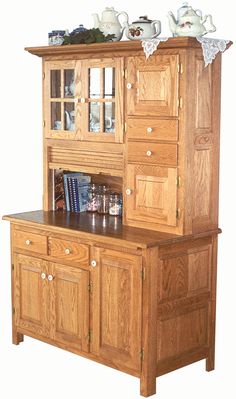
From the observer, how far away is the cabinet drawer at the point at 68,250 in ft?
16.5

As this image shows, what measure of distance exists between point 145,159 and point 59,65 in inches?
39.1

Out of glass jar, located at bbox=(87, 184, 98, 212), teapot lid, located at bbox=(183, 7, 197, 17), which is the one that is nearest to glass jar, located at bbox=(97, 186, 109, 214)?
glass jar, located at bbox=(87, 184, 98, 212)

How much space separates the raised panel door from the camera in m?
4.79

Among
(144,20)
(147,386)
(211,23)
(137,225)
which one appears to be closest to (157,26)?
(144,20)

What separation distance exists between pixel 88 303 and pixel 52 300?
37 centimetres

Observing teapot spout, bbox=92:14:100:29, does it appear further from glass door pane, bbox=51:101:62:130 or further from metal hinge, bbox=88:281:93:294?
metal hinge, bbox=88:281:93:294

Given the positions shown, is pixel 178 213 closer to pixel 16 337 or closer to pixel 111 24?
pixel 111 24

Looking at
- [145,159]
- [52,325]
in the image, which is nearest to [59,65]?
[145,159]

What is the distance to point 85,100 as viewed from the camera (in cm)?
527

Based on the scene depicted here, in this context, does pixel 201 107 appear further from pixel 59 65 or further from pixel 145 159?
pixel 59 65

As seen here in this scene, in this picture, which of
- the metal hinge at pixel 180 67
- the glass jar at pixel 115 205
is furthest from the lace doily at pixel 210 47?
the glass jar at pixel 115 205

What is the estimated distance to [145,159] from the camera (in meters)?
4.92

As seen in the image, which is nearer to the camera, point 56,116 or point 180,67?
point 180,67

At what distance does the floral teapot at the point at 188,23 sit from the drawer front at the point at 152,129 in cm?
53
